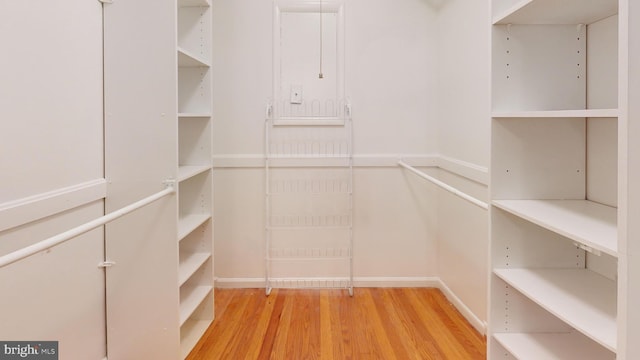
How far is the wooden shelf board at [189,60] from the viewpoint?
8.11 feet

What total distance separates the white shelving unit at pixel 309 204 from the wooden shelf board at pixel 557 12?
2.00 metres

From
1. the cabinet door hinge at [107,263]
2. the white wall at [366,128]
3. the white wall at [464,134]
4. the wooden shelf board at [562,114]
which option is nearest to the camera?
the wooden shelf board at [562,114]

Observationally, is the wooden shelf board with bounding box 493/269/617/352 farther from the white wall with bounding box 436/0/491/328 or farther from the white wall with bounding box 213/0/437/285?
the white wall with bounding box 213/0/437/285

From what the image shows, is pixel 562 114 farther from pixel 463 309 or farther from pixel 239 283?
pixel 239 283

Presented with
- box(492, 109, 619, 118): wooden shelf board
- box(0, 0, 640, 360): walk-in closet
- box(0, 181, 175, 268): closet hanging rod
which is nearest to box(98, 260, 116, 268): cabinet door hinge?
box(0, 0, 640, 360): walk-in closet

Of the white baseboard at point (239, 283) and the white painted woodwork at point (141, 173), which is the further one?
the white baseboard at point (239, 283)

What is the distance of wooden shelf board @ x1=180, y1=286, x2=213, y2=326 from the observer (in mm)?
2518

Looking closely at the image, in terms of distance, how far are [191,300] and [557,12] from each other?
7.42 feet

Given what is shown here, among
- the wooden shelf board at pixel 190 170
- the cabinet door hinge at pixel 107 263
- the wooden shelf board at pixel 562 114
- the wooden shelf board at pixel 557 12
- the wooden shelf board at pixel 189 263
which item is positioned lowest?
the wooden shelf board at pixel 189 263

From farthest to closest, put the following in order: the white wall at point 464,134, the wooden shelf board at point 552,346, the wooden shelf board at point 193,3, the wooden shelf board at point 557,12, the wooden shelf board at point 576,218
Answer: the wooden shelf board at point 193,3, the white wall at point 464,134, the wooden shelf board at point 552,346, the wooden shelf board at point 557,12, the wooden shelf board at point 576,218

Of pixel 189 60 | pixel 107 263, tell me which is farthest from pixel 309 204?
pixel 107 263

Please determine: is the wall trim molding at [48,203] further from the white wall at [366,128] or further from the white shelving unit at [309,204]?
the white shelving unit at [309,204]

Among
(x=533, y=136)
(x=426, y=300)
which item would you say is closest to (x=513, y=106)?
(x=533, y=136)

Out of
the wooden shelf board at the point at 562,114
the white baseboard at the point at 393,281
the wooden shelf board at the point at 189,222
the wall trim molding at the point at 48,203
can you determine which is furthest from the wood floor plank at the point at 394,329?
the wall trim molding at the point at 48,203
